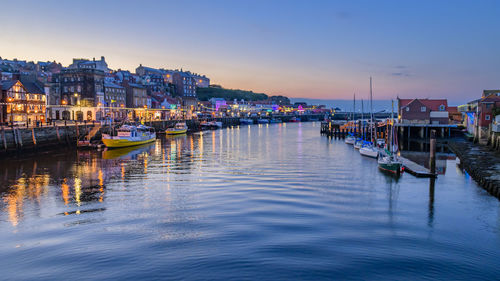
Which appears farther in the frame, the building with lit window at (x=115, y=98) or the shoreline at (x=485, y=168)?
the building with lit window at (x=115, y=98)

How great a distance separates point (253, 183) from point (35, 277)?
16.6 meters

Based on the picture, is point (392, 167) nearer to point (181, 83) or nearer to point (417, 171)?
point (417, 171)

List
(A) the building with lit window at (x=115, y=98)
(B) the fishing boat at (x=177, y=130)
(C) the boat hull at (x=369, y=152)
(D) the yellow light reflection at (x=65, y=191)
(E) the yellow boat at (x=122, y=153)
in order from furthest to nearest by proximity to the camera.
A: (A) the building with lit window at (x=115, y=98)
(B) the fishing boat at (x=177, y=130)
(E) the yellow boat at (x=122, y=153)
(C) the boat hull at (x=369, y=152)
(D) the yellow light reflection at (x=65, y=191)

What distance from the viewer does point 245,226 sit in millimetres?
17141

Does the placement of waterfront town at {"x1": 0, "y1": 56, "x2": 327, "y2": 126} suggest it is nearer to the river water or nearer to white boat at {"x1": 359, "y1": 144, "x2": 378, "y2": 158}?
the river water

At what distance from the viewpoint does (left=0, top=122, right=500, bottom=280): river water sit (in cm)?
1309

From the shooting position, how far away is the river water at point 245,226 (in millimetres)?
13094

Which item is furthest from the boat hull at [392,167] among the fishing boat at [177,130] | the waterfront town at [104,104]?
the fishing boat at [177,130]

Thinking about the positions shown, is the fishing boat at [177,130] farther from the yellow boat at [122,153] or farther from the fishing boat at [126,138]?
the yellow boat at [122,153]

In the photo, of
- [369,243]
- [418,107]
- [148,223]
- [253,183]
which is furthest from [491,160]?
[418,107]

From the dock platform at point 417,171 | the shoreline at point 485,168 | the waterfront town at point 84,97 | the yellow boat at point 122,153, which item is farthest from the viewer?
the waterfront town at point 84,97

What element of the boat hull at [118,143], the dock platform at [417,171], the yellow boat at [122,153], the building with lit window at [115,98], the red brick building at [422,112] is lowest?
the dock platform at [417,171]

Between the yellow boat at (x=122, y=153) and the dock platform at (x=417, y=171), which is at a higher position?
the yellow boat at (x=122, y=153)

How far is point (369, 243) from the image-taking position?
1538 cm
